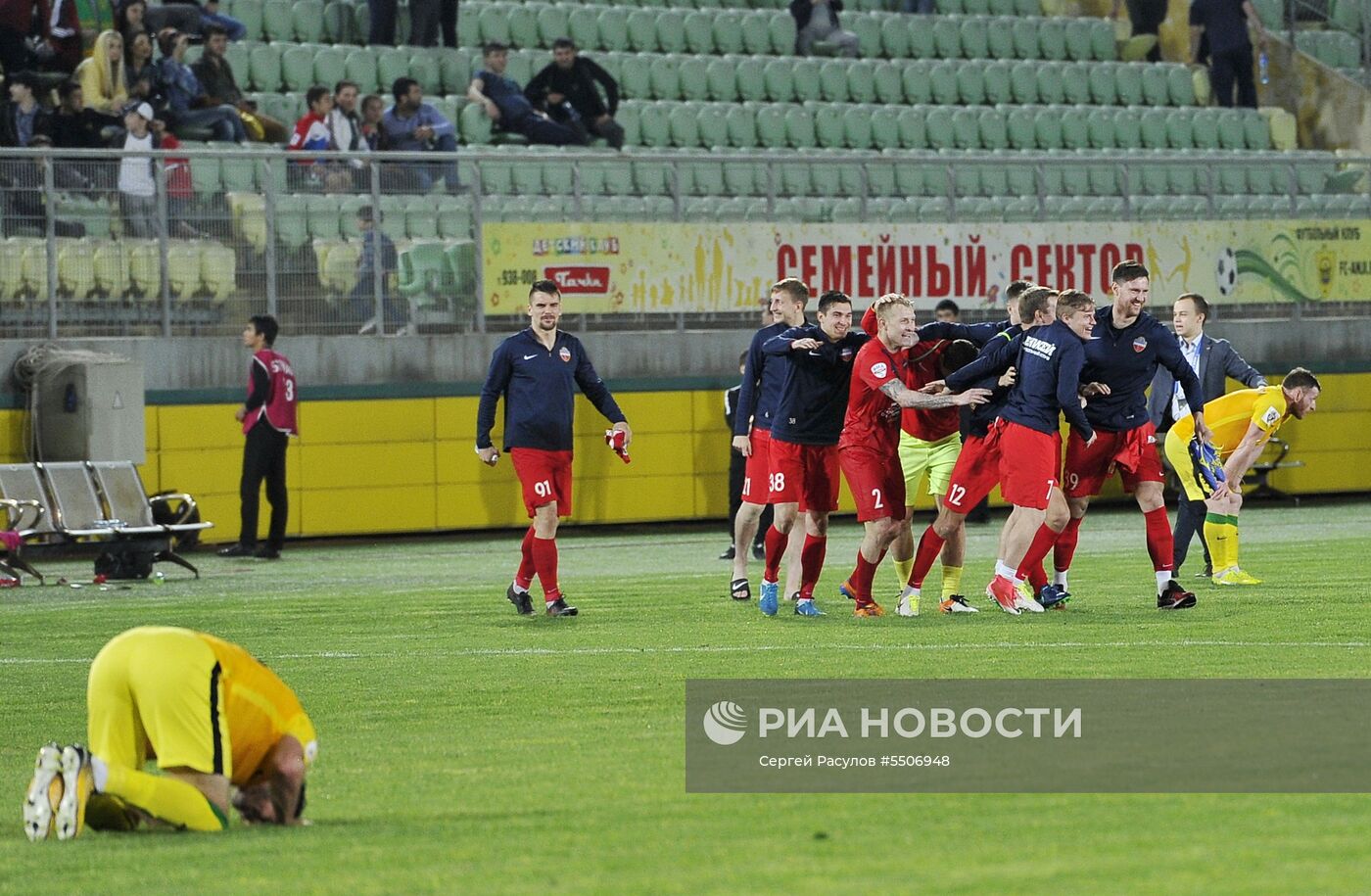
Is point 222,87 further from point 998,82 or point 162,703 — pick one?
point 162,703

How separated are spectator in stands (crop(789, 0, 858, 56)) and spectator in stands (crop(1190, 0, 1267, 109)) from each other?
493 cm

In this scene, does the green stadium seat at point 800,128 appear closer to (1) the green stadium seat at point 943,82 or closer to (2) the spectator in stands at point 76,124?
(1) the green stadium seat at point 943,82

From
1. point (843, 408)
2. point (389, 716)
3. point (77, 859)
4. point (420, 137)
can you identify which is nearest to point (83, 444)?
point (420, 137)

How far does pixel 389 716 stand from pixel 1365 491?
63.8 feet

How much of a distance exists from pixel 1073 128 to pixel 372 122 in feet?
33.6

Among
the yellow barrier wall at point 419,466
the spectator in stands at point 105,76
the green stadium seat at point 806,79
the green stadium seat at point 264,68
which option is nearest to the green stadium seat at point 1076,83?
the green stadium seat at point 806,79

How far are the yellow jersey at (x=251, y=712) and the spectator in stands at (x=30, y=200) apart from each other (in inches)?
562

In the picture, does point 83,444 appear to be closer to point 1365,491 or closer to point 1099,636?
point 1099,636

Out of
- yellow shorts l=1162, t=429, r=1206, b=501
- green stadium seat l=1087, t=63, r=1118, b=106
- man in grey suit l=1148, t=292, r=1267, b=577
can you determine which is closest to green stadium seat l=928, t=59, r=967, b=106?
green stadium seat l=1087, t=63, r=1118, b=106

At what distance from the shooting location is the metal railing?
802 inches

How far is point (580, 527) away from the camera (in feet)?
77.8

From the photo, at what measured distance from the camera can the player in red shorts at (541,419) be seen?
13.7 meters

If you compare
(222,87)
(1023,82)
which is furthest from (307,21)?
(1023,82)

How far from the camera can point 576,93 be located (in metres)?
25.1
